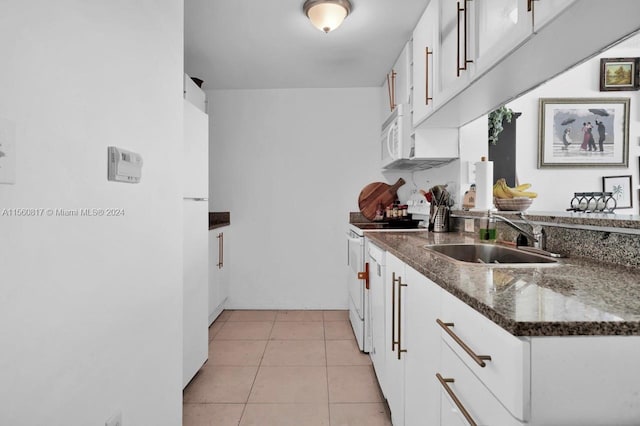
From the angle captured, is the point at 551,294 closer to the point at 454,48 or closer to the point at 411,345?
the point at 411,345

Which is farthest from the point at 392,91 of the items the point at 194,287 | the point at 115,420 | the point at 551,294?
the point at 115,420

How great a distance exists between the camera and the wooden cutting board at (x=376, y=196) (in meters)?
3.53

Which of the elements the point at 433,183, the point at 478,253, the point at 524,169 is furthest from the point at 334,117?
the point at 478,253

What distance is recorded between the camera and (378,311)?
6.55 ft

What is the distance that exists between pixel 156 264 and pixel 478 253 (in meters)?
1.48

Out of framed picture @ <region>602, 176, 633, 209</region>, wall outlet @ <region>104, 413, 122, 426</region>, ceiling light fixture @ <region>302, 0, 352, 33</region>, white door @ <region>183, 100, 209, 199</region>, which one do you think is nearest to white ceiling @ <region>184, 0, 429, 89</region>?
ceiling light fixture @ <region>302, 0, 352, 33</region>

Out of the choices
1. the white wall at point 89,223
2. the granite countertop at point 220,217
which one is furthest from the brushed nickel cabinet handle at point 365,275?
the granite countertop at point 220,217

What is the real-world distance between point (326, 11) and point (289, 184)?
1.91 meters

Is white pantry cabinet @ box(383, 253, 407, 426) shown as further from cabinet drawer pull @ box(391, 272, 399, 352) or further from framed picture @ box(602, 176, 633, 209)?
framed picture @ box(602, 176, 633, 209)

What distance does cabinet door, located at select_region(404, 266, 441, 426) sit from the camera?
3.34ft

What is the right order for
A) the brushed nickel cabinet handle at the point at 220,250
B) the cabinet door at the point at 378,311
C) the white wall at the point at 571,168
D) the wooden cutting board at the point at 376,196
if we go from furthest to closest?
the wooden cutting board at the point at 376,196 < the brushed nickel cabinet handle at the point at 220,250 < the cabinet door at the point at 378,311 < the white wall at the point at 571,168

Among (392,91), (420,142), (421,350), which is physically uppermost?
(392,91)

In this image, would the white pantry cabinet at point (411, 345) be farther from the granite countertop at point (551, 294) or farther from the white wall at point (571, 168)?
the white wall at point (571, 168)

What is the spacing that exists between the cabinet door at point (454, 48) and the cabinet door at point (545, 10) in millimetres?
435
